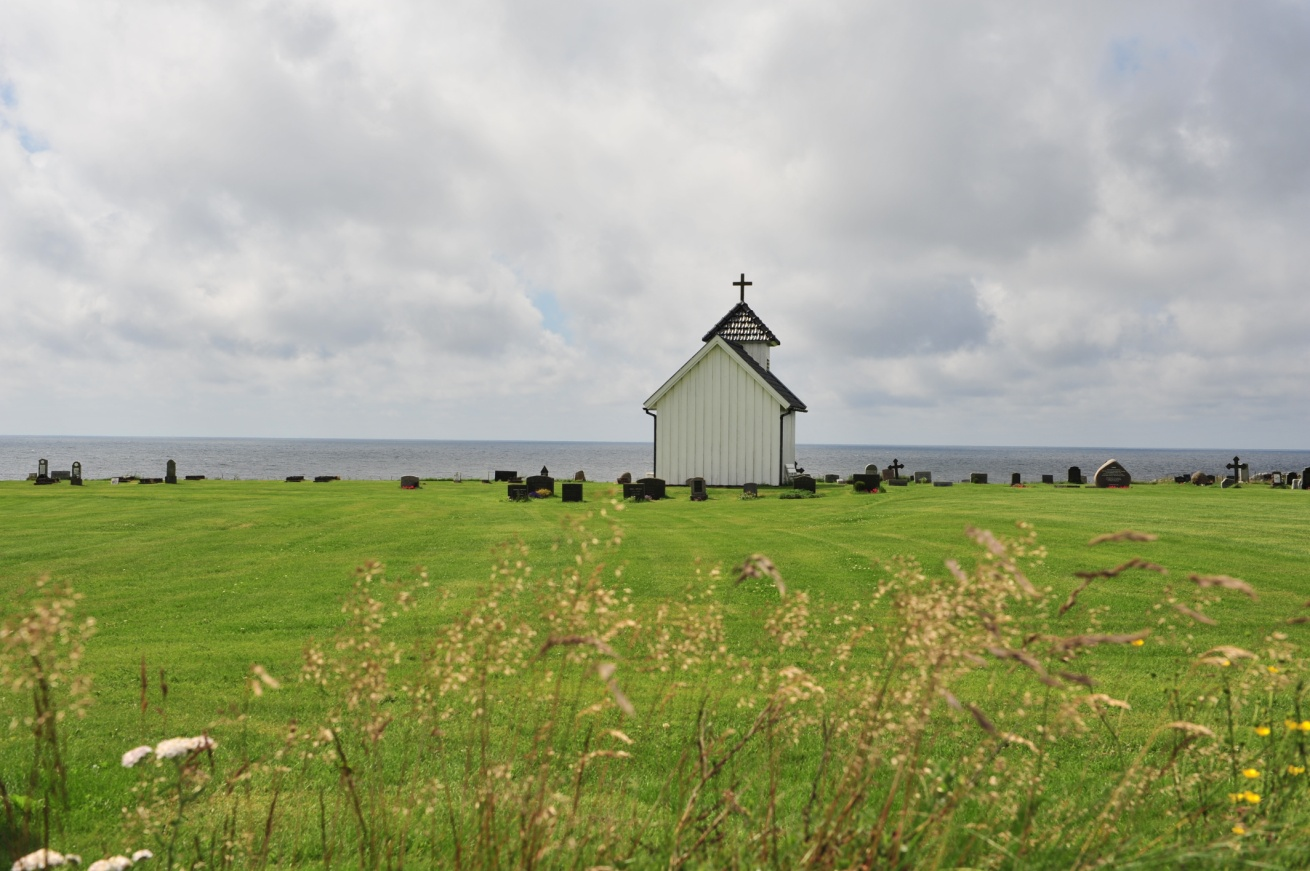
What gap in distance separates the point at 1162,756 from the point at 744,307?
41.0 metres

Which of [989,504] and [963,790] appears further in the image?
[989,504]

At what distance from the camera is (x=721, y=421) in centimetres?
3994

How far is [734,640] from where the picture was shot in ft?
36.2

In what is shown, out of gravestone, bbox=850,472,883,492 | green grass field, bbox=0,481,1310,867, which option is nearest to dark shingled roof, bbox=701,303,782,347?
gravestone, bbox=850,472,883,492

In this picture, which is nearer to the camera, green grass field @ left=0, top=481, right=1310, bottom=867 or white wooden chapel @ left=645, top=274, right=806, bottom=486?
green grass field @ left=0, top=481, right=1310, bottom=867

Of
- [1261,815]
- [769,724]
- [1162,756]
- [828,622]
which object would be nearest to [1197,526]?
[828,622]

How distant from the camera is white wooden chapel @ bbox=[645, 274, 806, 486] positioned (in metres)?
39.5

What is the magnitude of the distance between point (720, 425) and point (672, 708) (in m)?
32.0

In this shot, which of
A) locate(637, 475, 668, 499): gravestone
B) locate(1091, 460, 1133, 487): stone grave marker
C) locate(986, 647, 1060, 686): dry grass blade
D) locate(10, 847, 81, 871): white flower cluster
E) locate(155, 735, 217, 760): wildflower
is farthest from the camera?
locate(1091, 460, 1133, 487): stone grave marker

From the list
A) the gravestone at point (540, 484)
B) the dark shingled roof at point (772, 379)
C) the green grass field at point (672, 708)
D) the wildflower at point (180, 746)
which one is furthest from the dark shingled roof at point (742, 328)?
the wildflower at point (180, 746)

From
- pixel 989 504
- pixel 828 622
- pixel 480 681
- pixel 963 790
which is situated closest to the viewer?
pixel 963 790

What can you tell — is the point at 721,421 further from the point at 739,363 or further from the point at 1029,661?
the point at 1029,661

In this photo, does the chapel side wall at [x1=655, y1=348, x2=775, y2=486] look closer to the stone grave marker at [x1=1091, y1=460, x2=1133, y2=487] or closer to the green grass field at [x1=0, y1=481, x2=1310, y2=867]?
the green grass field at [x1=0, y1=481, x2=1310, y2=867]

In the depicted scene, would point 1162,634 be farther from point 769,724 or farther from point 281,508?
point 281,508
